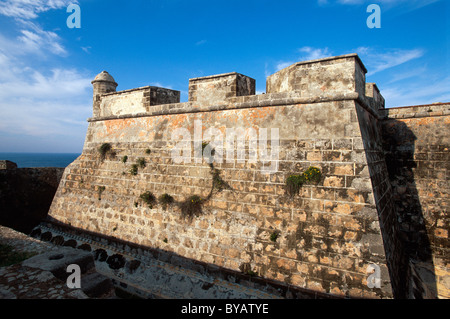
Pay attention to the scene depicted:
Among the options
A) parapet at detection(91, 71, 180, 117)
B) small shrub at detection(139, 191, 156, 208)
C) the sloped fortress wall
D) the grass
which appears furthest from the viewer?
parapet at detection(91, 71, 180, 117)

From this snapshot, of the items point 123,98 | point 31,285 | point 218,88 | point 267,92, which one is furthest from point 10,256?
point 267,92

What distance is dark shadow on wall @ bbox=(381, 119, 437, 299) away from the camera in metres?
5.83

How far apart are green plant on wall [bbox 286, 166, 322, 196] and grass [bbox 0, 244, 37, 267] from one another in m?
5.75

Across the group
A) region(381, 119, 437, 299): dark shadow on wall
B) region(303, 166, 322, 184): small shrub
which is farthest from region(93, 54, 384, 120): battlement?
region(303, 166, 322, 184): small shrub

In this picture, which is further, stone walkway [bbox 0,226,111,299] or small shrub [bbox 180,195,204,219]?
small shrub [bbox 180,195,204,219]

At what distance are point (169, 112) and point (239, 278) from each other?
496 centimetres

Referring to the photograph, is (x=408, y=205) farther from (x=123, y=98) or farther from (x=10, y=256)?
(x=10, y=256)

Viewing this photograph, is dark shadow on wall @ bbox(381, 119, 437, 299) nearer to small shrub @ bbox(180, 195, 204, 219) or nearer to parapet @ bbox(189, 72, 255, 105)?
parapet @ bbox(189, 72, 255, 105)

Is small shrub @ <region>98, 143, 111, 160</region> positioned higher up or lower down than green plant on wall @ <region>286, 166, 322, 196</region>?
higher up

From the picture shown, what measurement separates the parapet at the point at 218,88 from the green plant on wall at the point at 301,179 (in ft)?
8.67

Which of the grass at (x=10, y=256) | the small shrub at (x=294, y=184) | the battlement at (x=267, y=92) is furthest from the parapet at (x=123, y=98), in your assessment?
the small shrub at (x=294, y=184)

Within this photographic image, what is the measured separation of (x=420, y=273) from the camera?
5801mm

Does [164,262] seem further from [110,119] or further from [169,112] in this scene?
[110,119]

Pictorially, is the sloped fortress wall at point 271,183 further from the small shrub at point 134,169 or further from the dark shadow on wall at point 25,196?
the dark shadow on wall at point 25,196
